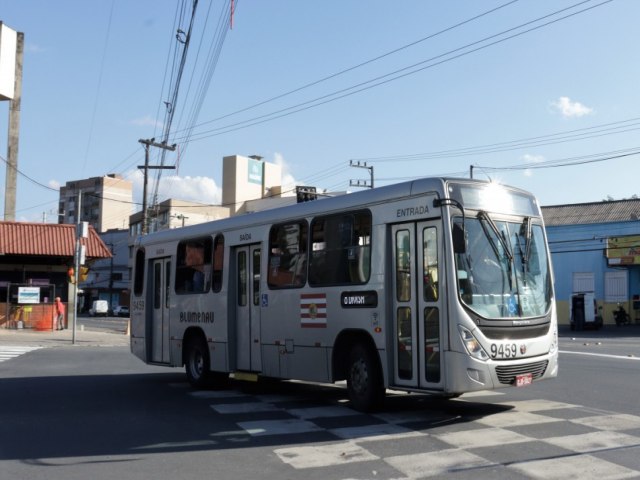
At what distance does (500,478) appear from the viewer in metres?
6.41

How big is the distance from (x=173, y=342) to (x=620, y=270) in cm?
3687

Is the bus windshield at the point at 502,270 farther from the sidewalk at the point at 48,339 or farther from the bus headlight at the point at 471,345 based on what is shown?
the sidewalk at the point at 48,339

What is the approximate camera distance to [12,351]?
74.9ft

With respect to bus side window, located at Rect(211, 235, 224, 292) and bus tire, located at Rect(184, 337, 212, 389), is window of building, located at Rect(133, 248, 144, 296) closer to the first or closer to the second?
bus tire, located at Rect(184, 337, 212, 389)

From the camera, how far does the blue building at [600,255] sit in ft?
139

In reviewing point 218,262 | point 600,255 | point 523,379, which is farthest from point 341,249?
point 600,255

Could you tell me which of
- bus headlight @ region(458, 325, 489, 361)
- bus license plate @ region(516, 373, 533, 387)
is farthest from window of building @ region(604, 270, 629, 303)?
bus headlight @ region(458, 325, 489, 361)

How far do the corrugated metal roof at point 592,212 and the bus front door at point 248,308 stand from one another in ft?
128

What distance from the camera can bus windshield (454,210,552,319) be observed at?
8719 mm

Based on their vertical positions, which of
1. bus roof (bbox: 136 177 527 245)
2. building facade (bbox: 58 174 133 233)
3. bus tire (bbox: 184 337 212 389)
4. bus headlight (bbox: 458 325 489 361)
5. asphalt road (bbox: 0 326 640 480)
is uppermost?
building facade (bbox: 58 174 133 233)

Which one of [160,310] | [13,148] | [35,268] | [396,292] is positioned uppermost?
[13,148]

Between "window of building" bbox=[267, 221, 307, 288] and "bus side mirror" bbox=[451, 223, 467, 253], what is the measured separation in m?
2.93

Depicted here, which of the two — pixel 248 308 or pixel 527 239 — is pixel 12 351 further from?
pixel 527 239

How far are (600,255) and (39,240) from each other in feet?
113
